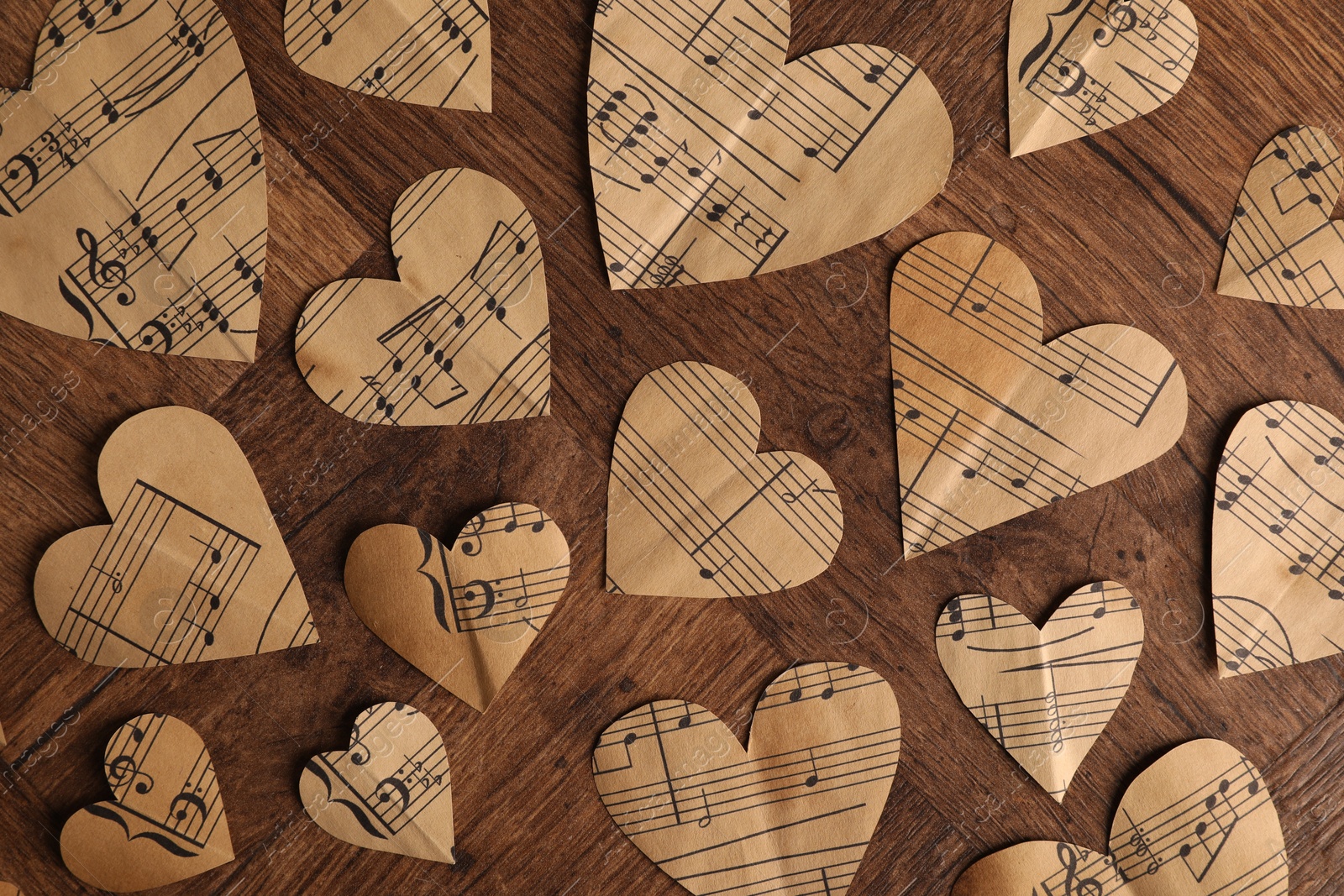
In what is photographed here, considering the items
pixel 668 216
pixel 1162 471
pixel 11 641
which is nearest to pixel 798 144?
pixel 668 216

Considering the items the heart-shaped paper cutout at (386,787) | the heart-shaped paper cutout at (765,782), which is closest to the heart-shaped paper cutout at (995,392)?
the heart-shaped paper cutout at (765,782)

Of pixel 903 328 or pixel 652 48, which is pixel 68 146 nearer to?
pixel 652 48

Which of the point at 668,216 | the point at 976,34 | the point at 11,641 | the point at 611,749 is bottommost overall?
the point at 611,749

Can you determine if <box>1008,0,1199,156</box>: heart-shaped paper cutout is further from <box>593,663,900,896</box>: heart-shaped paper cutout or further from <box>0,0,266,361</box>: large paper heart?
<box>0,0,266,361</box>: large paper heart

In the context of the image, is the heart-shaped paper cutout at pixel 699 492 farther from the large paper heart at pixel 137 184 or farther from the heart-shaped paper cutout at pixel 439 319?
the large paper heart at pixel 137 184

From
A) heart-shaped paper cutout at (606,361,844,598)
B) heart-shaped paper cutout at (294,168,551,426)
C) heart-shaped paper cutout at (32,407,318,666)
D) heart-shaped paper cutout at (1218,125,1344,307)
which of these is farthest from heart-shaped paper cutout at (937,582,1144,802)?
heart-shaped paper cutout at (32,407,318,666)

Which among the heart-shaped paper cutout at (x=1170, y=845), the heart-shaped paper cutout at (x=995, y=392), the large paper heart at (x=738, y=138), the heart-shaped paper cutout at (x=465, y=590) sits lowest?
the heart-shaped paper cutout at (x=1170, y=845)
